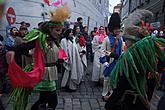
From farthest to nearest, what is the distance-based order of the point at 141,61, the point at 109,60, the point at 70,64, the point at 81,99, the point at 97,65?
the point at 97,65 → the point at 70,64 → the point at 81,99 → the point at 109,60 → the point at 141,61

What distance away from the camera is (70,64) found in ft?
24.0

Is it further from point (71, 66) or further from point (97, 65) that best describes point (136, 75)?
point (97, 65)

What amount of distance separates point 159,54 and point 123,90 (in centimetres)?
53

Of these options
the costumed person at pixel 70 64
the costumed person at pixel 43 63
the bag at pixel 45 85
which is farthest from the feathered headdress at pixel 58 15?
the costumed person at pixel 70 64

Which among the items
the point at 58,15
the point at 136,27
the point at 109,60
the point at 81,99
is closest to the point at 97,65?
the point at 81,99

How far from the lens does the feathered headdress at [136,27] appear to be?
3.16 meters

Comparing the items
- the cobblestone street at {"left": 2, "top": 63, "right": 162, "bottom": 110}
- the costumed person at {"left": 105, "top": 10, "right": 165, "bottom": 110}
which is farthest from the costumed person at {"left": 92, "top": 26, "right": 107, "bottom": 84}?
the costumed person at {"left": 105, "top": 10, "right": 165, "bottom": 110}

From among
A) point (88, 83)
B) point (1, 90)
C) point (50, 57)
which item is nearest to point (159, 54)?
point (50, 57)

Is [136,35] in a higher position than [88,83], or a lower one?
higher

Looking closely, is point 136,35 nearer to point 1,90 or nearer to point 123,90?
point 123,90

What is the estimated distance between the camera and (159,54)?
9.82 feet

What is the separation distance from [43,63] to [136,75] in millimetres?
1501

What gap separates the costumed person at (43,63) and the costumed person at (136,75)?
123 cm

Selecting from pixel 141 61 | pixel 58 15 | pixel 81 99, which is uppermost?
pixel 58 15
